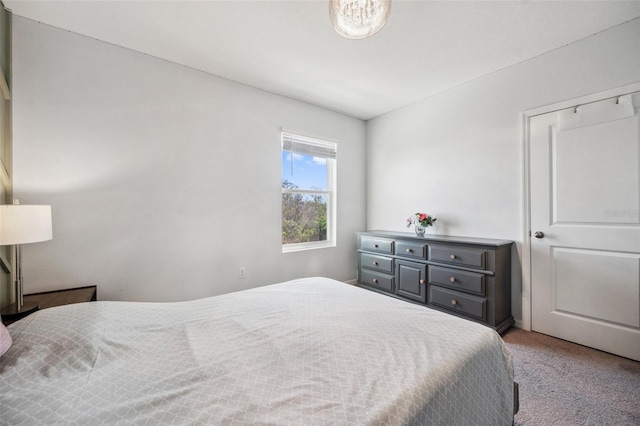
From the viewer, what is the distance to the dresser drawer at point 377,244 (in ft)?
10.1

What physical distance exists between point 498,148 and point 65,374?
3425mm

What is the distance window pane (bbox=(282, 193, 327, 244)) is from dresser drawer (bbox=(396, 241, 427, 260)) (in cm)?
108

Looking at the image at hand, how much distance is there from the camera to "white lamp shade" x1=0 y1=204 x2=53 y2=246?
1.32 meters

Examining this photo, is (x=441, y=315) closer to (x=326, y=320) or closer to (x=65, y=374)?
(x=326, y=320)

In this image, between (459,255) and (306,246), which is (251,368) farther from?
(306,246)

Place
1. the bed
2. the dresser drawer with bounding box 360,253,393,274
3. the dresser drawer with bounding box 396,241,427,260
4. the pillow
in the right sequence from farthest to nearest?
1. the dresser drawer with bounding box 360,253,393,274
2. the dresser drawer with bounding box 396,241,427,260
3. the pillow
4. the bed

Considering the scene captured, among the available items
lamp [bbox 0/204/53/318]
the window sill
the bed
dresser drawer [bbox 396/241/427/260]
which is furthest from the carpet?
lamp [bbox 0/204/53/318]

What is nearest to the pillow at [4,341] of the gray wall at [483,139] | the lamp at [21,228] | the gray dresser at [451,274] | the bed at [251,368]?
the bed at [251,368]

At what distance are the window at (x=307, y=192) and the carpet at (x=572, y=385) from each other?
233cm

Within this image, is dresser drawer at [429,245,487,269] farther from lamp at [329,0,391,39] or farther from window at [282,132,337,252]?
lamp at [329,0,391,39]

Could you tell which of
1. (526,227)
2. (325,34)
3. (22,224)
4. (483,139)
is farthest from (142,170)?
(526,227)

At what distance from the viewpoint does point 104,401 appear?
72 cm

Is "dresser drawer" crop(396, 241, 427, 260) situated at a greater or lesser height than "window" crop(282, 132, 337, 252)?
lesser

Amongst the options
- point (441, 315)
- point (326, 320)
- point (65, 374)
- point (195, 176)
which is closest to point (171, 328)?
point (65, 374)
